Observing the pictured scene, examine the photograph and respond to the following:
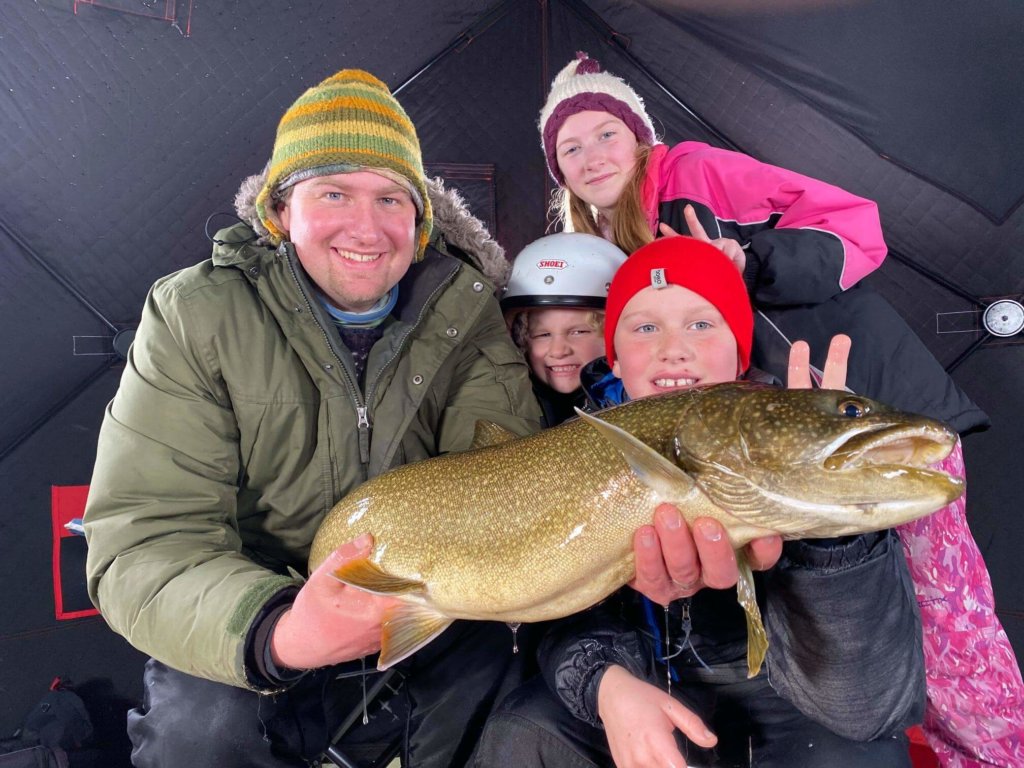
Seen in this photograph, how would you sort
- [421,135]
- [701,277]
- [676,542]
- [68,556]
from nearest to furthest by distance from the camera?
[676,542] → [701,277] → [68,556] → [421,135]

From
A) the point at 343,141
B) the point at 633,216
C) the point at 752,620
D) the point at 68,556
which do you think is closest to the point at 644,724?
the point at 752,620

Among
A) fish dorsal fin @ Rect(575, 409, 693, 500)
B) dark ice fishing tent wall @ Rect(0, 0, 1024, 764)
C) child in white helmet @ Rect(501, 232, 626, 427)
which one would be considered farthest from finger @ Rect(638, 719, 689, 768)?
dark ice fishing tent wall @ Rect(0, 0, 1024, 764)

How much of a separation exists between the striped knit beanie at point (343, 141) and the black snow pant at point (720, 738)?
1.69 meters

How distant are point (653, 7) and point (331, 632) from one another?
11.7 ft

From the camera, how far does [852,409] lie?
1.46 metres

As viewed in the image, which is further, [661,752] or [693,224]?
[693,224]

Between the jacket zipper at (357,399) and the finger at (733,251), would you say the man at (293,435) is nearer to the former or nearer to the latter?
the jacket zipper at (357,399)

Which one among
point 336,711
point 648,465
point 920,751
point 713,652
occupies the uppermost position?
point 648,465

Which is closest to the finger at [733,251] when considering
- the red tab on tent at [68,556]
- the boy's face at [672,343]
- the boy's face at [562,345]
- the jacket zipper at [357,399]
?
the boy's face at [672,343]

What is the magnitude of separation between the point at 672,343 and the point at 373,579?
107cm

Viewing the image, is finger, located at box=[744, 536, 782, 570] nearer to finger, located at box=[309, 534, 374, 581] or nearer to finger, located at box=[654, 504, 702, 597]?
finger, located at box=[654, 504, 702, 597]

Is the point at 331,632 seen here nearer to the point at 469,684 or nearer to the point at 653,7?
the point at 469,684

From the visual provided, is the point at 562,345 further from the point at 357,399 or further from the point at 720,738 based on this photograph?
the point at 720,738

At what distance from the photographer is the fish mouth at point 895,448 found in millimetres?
1367
